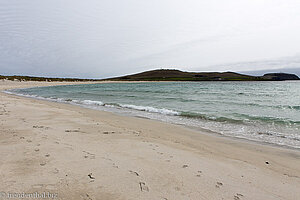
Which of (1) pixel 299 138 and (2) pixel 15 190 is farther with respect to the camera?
(1) pixel 299 138

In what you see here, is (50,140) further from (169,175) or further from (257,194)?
(257,194)

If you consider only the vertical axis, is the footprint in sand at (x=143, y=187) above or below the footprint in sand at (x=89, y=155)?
below

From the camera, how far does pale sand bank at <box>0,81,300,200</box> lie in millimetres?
2760

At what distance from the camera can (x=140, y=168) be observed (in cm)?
355

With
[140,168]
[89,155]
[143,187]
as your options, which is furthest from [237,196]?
[89,155]

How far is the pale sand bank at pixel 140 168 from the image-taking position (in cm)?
276

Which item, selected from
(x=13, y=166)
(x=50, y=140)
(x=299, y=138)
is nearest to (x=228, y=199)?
(x=13, y=166)

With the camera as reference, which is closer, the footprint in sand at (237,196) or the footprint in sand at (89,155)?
the footprint in sand at (237,196)

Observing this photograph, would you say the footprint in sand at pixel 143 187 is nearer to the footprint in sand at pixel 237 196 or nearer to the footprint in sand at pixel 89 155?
the footprint in sand at pixel 237 196

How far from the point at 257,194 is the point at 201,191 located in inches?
38.2

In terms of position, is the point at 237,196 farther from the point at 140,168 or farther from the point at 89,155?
the point at 89,155

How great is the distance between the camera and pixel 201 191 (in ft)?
9.27

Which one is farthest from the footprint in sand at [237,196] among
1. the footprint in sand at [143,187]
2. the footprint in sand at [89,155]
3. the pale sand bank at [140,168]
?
the footprint in sand at [89,155]

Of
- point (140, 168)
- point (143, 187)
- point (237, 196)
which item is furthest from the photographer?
point (140, 168)
